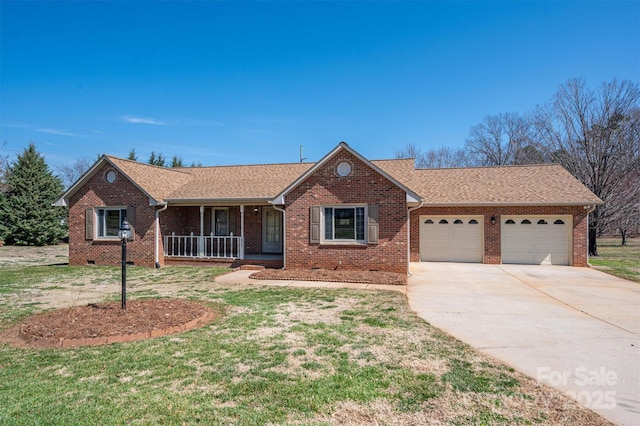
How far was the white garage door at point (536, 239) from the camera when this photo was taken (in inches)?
635

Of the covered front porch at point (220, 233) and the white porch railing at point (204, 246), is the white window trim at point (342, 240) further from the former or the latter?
the white porch railing at point (204, 246)

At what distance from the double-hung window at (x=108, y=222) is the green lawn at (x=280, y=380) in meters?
9.71

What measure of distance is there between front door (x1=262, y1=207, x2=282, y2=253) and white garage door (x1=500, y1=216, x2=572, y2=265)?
9.70 metres

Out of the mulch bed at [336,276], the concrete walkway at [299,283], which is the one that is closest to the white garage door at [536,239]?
the mulch bed at [336,276]

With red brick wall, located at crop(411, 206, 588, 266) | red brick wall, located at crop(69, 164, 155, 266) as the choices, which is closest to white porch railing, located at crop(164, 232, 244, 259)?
red brick wall, located at crop(69, 164, 155, 266)

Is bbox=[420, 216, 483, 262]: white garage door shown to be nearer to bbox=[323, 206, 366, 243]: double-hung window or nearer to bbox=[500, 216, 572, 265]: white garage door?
bbox=[500, 216, 572, 265]: white garage door

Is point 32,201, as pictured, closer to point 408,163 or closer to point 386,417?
point 408,163

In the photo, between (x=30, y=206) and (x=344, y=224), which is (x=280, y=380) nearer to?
(x=344, y=224)

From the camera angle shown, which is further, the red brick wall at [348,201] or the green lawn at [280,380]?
the red brick wall at [348,201]

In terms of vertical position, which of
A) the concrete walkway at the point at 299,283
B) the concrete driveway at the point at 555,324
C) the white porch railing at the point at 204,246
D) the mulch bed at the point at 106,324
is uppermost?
the white porch railing at the point at 204,246

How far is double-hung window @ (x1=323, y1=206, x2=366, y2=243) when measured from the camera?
13.7 m

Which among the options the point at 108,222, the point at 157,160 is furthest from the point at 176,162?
the point at 108,222

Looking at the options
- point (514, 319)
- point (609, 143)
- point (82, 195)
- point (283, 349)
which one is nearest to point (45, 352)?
point (283, 349)

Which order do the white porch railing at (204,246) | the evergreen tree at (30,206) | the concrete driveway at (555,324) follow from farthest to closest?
1. the evergreen tree at (30,206)
2. the white porch railing at (204,246)
3. the concrete driveway at (555,324)
